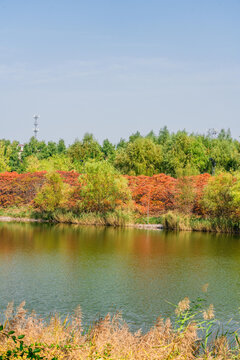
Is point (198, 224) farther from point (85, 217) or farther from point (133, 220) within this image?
point (85, 217)

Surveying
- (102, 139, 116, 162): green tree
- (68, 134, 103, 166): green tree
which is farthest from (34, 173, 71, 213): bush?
(102, 139, 116, 162): green tree

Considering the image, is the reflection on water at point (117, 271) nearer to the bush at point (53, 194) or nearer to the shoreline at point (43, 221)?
the shoreline at point (43, 221)

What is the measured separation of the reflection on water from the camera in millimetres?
11438

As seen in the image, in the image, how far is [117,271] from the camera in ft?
51.5

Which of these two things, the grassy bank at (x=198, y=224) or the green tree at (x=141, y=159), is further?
the green tree at (x=141, y=159)

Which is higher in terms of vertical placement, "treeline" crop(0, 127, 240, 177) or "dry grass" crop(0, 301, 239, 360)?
"treeline" crop(0, 127, 240, 177)

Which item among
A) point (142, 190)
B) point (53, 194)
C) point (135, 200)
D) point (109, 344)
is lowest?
point (109, 344)

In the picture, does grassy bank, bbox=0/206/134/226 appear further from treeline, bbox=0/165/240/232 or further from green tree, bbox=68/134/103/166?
green tree, bbox=68/134/103/166

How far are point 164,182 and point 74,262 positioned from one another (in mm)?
16773

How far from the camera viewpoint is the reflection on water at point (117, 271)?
1144 cm

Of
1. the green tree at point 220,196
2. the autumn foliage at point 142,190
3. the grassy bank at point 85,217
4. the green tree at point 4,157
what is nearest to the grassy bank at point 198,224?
the green tree at point 220,196

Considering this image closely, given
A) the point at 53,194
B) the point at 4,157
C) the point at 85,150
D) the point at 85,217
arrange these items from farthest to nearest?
the point at 85,150 < the point at 4,157 < the point at 53,194 < the point at 85,217

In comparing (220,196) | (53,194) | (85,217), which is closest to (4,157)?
(53,194)

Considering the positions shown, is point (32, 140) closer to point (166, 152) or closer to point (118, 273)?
point (166, 152)
